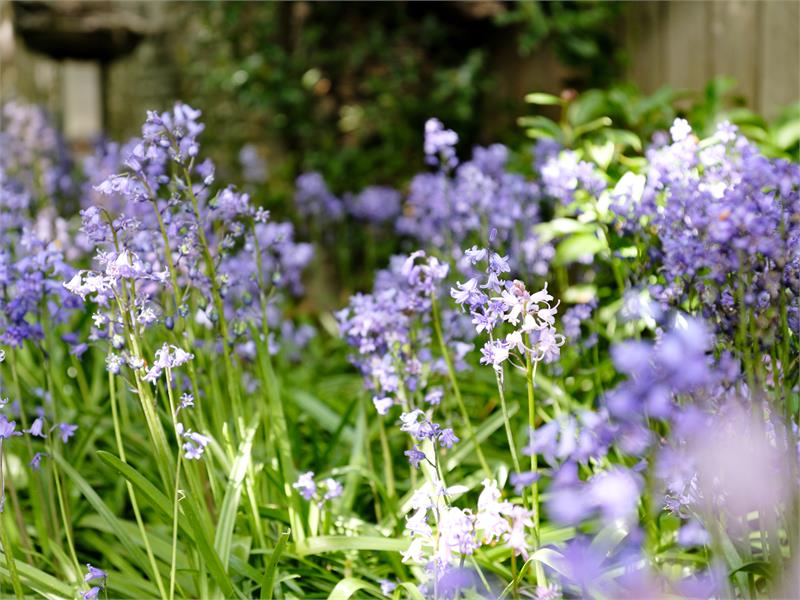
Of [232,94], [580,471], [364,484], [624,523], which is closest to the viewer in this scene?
[624,523]

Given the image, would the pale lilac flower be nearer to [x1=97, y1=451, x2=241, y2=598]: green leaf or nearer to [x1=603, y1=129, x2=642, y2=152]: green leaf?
[x1=97, y1=451, x2=241, y2=598]: green leaf

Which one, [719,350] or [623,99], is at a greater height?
[623,99]

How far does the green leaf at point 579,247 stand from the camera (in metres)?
2.79

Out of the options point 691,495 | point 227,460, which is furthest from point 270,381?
point 691,495

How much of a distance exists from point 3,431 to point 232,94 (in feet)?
15.2

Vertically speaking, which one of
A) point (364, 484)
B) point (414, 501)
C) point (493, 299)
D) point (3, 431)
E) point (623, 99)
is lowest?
point (364, 484)

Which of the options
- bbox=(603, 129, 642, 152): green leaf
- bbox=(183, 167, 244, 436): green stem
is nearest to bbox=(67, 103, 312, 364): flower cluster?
bbox=(183, 167, 244, 436): green stem

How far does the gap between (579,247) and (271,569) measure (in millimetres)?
1664

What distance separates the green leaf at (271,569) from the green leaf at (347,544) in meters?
0.19

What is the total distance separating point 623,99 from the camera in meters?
3.36

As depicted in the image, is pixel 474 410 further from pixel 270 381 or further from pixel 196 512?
pixel 196 512

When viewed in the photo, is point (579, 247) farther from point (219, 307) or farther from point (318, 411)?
point (219, 307)

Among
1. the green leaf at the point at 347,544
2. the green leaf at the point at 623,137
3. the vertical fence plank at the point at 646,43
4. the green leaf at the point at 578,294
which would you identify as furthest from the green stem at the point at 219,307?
the vertical fence plank at the point at 646,43

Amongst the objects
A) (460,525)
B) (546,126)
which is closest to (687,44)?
(546,126)
